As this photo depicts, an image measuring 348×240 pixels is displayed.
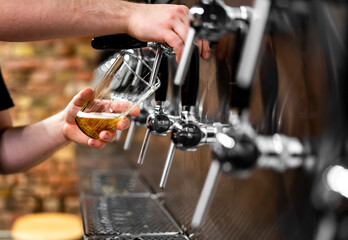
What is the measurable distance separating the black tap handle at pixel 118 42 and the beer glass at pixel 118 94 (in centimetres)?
3

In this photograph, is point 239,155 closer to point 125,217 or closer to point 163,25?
point 163,25

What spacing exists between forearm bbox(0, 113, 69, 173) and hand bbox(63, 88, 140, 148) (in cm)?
13

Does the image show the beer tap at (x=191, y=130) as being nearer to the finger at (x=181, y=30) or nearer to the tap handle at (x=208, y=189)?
the finger at (x=181, y=30)

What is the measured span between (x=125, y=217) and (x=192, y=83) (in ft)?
2.07

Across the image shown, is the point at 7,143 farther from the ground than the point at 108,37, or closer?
closer

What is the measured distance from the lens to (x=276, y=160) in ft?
1.86

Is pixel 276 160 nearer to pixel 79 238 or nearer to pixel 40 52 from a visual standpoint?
pixel 79 238

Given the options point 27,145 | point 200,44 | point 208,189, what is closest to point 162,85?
point 200,44

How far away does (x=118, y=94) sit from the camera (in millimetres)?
922

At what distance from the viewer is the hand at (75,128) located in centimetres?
94

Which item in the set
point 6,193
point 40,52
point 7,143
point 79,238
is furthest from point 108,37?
point 6,193

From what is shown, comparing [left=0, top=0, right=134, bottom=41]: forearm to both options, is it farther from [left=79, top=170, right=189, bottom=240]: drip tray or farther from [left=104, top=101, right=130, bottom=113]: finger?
[left=79, top=170, right=189, bottom=240]: drip tray

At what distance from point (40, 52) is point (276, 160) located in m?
3.36

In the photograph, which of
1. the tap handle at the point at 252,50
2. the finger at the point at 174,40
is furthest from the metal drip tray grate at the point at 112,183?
the tap handle at the point at 252,50
